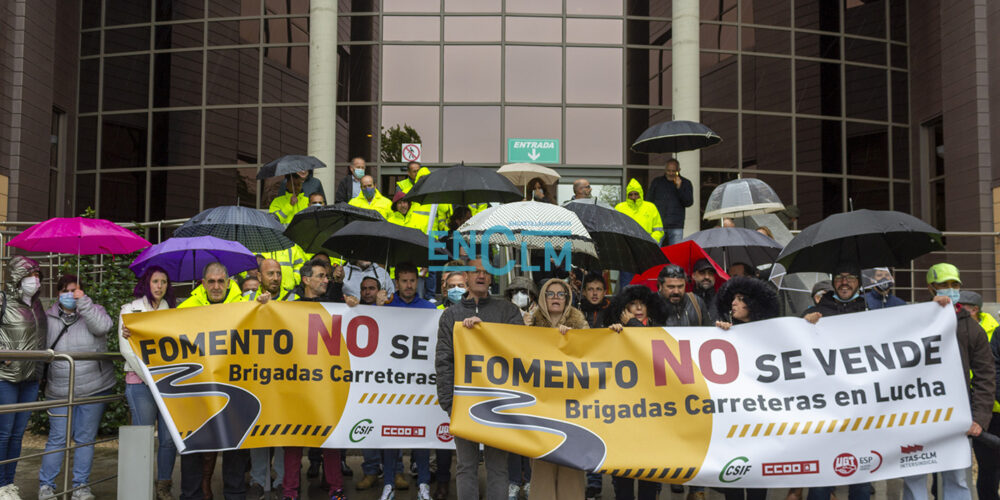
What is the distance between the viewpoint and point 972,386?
6.62 meters

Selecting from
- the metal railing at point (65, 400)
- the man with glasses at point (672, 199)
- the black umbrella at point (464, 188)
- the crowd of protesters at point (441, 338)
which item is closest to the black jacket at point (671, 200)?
the man with glasses at point (672, 199)

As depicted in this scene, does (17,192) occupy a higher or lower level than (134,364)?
higher

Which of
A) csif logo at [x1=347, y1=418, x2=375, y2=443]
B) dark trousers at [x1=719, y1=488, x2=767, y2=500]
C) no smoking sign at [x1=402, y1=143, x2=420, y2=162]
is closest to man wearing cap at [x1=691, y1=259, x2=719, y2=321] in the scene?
dark trousers at [x1=719, y1=488, x2=767, y2=500]

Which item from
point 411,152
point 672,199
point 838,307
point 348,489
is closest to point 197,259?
point 348,489

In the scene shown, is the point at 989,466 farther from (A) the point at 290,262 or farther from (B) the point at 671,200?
(A) the point at 290,262

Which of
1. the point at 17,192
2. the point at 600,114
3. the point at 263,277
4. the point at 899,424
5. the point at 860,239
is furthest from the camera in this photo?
the point at 600,114

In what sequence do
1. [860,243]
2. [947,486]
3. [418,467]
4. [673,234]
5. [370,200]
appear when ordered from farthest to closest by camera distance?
1. [673,234]
2. [370,200]
3. [418,467]
4. [860,243]
5. [947,486]

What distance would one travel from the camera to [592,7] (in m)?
18.5

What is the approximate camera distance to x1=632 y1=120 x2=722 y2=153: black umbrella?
11.4 m

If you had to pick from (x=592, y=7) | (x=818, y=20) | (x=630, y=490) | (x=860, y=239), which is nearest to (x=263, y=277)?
(x=630, y=490)

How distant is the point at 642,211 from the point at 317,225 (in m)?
4.52

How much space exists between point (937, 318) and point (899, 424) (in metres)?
0.88

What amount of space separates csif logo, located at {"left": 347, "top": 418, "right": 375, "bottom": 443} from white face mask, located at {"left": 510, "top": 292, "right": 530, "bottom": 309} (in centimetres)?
165

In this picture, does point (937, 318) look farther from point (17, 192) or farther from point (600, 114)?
point (17, 192)
